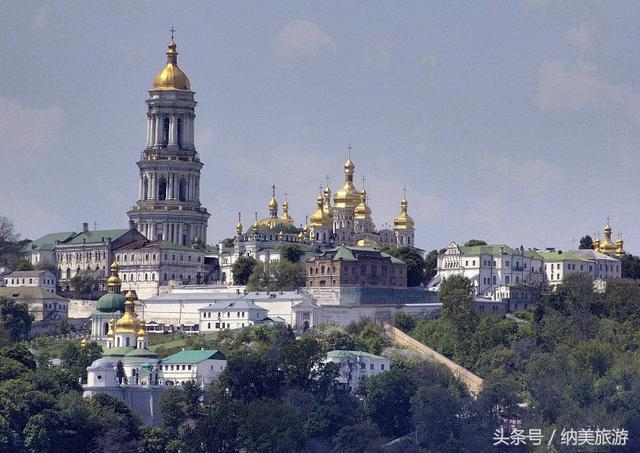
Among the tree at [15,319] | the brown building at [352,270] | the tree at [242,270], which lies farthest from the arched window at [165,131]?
the tree at [15,319]

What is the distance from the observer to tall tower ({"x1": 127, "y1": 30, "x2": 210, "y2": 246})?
5817 inches

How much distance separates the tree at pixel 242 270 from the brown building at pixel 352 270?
3603mm

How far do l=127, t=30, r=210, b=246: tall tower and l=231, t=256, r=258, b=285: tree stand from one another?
876 centimetres

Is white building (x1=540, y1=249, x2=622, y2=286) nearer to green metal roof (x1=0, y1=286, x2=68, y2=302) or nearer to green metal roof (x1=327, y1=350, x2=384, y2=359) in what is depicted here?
green metal roof (x1=327, y1=350, x2=384, y2=359)

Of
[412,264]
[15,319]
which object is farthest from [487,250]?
[15,319]

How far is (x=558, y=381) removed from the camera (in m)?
117

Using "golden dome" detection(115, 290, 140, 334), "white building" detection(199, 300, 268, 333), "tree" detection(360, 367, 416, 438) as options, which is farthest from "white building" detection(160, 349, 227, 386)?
"white building" detection(199, 300, 268, 333)

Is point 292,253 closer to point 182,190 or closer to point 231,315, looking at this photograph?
point 182,190

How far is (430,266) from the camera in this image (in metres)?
145

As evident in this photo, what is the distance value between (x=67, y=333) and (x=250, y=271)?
36.9 feet

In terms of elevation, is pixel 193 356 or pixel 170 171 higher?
pixel 170 171

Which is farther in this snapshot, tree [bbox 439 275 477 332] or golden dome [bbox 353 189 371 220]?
golden dome [bbox 353 189 371 220]

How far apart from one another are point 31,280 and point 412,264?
19.1 meters

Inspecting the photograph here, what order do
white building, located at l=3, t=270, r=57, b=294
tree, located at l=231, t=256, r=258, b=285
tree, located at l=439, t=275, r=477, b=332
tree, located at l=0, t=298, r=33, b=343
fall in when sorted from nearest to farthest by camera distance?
tree, located at l=439, t=275, r=477, b=332
tree, located at l=0, t=298, r=33, b=343
tree, located at l=231, t=256, r=258, b=285
white building, located at l=3, t=270, r=57, b=294
